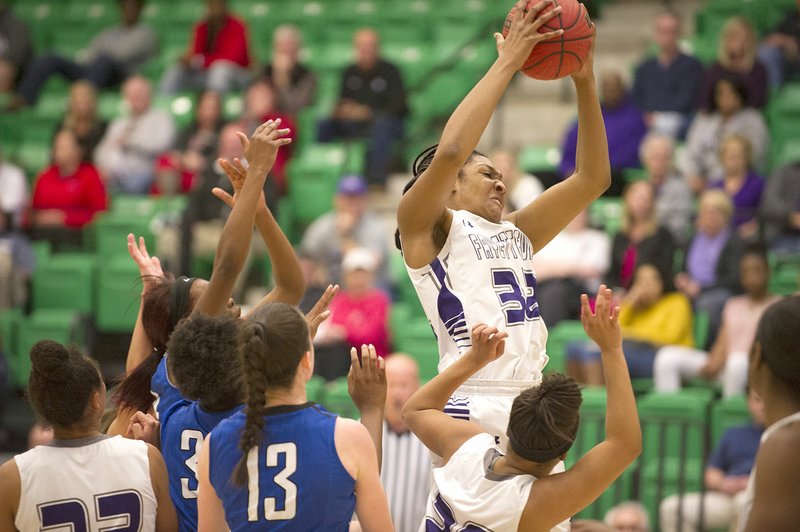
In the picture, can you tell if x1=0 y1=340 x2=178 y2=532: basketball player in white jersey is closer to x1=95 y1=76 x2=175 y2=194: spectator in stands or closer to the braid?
the braid

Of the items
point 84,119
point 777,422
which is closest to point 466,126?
point 777,422

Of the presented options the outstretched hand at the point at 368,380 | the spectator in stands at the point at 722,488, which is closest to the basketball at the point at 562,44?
the outstretched hand at the point at 368,380

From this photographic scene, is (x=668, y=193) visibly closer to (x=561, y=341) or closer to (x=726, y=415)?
(x=561, y=341)

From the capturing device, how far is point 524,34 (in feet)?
12.8

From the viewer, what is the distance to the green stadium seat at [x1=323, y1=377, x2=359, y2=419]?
7.40 metres

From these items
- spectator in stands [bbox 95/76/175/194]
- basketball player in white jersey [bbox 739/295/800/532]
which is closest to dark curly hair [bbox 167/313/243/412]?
basketball player in white jersey [bbox 739/295/800/532]

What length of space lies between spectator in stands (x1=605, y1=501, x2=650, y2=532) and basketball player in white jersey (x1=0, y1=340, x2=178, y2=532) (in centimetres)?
334

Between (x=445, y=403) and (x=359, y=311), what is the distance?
192 inches

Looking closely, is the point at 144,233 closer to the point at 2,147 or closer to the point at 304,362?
the point at 2,147

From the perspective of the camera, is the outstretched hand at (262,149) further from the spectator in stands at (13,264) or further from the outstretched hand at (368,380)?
the spectator in stands at (13,264)

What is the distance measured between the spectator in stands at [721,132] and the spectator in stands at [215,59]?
4.45m

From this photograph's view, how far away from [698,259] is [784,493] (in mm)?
5859

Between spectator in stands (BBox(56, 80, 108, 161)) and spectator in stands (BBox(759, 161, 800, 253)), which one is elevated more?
spectator in stands (BBox(56, 80, 108, 161))

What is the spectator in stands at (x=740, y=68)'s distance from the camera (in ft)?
31.4
